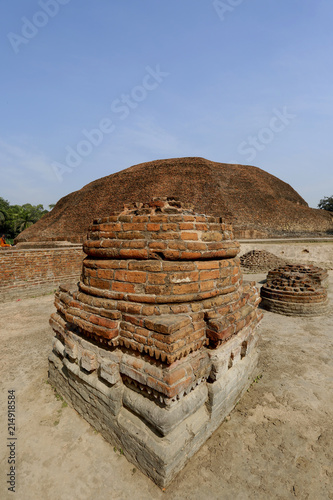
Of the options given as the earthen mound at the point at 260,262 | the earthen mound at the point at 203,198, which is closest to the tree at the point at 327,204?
the earthen mound at the point at 203,198

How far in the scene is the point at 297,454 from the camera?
1794 millimetres

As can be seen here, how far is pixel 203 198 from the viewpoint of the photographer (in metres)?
28.4

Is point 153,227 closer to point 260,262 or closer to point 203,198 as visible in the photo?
point 260,262

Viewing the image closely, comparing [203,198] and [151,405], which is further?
[203,198]

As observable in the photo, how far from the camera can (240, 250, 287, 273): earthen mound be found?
39.3ft

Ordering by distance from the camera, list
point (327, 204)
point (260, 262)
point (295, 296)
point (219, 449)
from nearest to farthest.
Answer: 1. point (219, 449)
2. point (295, 296)
3. point (260, 262)
4. point (327, 204)

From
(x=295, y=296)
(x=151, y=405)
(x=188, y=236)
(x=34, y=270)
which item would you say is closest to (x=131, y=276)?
(x=188, y=236)

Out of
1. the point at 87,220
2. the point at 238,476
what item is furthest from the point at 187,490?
the point at 87,220

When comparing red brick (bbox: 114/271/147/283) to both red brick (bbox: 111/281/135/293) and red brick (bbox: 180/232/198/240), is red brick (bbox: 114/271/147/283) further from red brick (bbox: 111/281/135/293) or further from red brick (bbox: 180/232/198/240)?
red brick (bbox: 180/232/198/240)

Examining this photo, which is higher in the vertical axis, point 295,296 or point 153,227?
point 153,227

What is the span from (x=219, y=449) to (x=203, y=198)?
28.0m

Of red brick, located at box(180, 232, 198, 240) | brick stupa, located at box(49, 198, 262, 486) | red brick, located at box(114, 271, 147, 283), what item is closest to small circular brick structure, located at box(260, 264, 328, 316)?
brick stupa, located at box(49, 198, 262, 486)

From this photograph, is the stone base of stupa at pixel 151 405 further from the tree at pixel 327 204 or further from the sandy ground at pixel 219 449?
the tree at pixel 327 204

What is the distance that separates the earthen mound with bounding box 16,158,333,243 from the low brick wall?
1946cm
